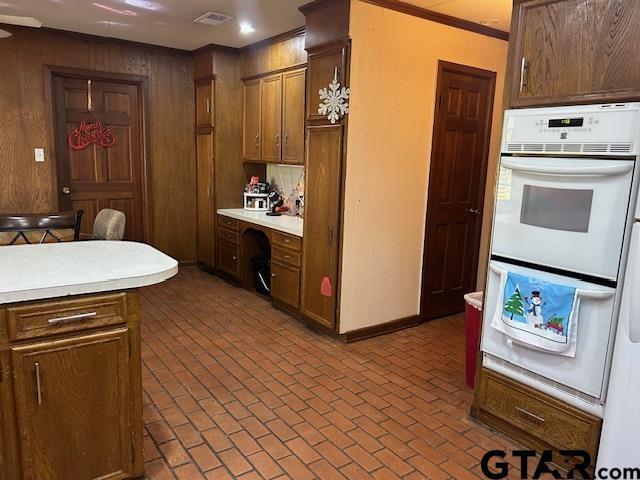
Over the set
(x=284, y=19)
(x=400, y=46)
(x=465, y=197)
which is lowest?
(x=465, y=197)

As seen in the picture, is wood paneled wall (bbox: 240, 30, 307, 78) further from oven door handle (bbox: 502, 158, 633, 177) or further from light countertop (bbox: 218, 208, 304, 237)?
oven door handle (bbox: 502, 158, 633, 177)

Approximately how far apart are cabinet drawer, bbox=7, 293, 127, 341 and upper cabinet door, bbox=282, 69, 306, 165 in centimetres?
269

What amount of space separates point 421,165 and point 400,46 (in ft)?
3.02

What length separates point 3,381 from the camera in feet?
5.40

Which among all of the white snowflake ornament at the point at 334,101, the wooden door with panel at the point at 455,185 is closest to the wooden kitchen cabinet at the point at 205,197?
the white snowflake ornament at the point at 334,101

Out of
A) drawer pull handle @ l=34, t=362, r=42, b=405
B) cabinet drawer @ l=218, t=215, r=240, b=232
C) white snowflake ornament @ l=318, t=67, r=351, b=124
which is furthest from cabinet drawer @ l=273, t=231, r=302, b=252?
drawer pull handle @ l=34, t=362, r=42, b=405

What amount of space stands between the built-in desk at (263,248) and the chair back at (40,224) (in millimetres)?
1571

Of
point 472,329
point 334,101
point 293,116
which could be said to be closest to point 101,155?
point 293,116

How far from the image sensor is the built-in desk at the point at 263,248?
403cm

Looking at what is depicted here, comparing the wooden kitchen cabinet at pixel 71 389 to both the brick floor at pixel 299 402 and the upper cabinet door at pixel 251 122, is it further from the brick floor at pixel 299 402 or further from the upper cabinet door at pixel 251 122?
the upper cabinet door at pixel 251 122

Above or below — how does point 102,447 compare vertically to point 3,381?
below

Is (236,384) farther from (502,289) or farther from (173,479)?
(502,289)

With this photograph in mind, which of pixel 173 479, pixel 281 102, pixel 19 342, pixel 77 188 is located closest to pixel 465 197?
pixel 281 102

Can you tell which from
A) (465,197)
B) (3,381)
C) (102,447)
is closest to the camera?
(3,381)
